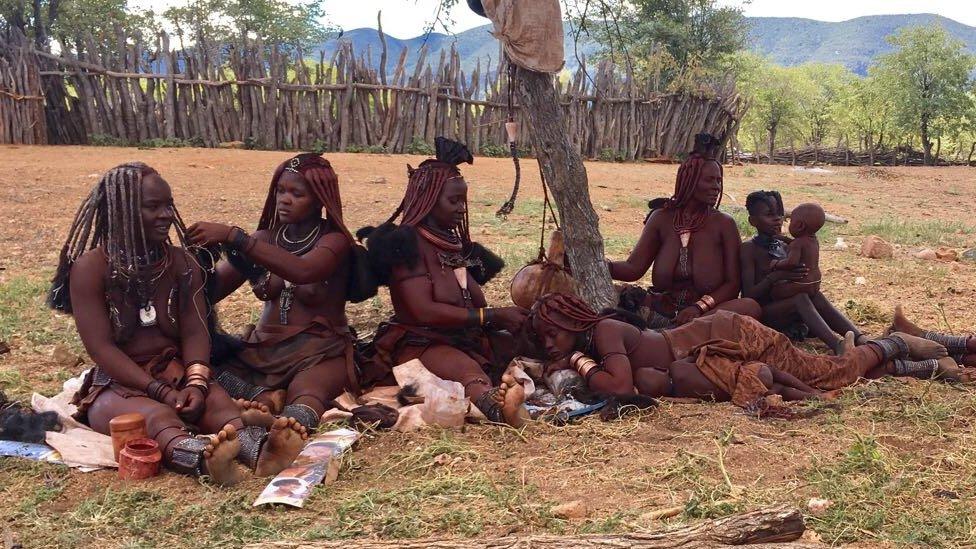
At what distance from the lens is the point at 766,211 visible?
16.9 feet

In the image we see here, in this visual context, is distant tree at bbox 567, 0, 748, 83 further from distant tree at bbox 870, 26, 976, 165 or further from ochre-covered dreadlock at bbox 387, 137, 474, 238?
ochre-covered dreadlock at bbox 387, 137, 474, 238

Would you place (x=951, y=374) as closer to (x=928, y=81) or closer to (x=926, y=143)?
(x=926, y=143)

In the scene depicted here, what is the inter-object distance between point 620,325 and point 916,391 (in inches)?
55.4

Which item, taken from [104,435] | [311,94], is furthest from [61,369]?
[311,94]

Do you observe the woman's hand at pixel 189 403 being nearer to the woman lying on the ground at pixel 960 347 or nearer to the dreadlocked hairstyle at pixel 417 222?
the dreadlocked hairstyle at pixel 417 222

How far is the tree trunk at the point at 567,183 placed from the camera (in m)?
4.96

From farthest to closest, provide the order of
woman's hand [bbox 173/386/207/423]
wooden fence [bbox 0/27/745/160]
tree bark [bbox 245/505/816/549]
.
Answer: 1. wooden fence [bbox 0/27/745/160]
2. woman's hand [bbox 173/386/207/423]
3. tree bark [bbox 245/505/816/549]

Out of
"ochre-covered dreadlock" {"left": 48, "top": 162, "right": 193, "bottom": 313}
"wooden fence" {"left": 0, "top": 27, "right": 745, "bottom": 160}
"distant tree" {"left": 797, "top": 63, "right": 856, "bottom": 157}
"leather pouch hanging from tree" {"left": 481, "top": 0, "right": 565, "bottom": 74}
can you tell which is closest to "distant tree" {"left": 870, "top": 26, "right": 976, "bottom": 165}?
"distant tree" {"left": 797, "top": 63, "right": 856, "bottom": 157}

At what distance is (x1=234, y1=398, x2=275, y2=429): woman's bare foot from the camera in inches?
143

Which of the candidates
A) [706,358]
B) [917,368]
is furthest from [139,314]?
[917,368]

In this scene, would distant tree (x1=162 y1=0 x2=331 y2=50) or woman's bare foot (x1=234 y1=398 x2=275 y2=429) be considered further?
distant tree (x1=162 y1=0 x2=331 y2=50)

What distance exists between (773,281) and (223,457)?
314 centimetres

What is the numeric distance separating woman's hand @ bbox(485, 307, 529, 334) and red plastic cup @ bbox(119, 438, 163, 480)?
164cm

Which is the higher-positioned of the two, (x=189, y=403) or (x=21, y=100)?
(x=21, y=100)
